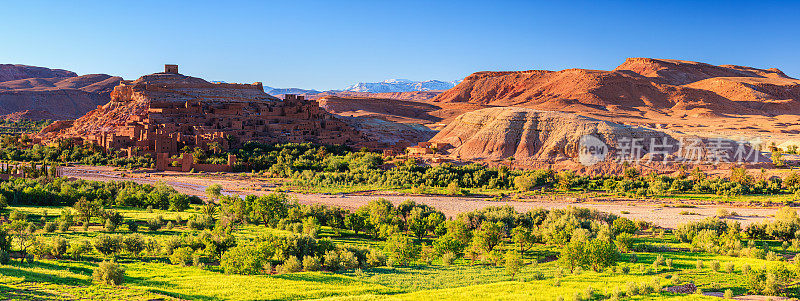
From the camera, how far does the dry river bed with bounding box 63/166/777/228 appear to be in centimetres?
2847

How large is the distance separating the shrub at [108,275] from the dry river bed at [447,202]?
16.9 metres

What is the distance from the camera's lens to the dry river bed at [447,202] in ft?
93.4

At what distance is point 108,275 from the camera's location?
14.2 m

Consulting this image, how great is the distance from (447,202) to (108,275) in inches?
834

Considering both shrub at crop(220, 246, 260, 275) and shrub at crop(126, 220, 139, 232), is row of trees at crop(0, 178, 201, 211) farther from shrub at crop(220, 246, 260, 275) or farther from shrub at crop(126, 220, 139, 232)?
shrub at crop(220, 246, 260, 275)

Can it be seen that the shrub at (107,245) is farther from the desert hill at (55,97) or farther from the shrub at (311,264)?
the desert hill at (55,97)

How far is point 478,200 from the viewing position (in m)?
34.2

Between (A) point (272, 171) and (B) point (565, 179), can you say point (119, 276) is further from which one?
(A) point (272, 171)

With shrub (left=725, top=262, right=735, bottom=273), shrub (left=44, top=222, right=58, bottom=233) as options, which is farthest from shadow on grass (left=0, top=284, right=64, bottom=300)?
shrub (left=725, top=262, right=735, bottom=273)

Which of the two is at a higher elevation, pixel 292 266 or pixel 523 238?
pixel 523 238

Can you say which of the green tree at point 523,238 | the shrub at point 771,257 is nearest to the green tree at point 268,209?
the green tree at point 523,238

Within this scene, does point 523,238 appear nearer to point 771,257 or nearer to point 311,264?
point 311,264

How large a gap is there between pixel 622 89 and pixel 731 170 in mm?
83787

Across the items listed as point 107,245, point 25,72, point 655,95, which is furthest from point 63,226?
point 25,72
